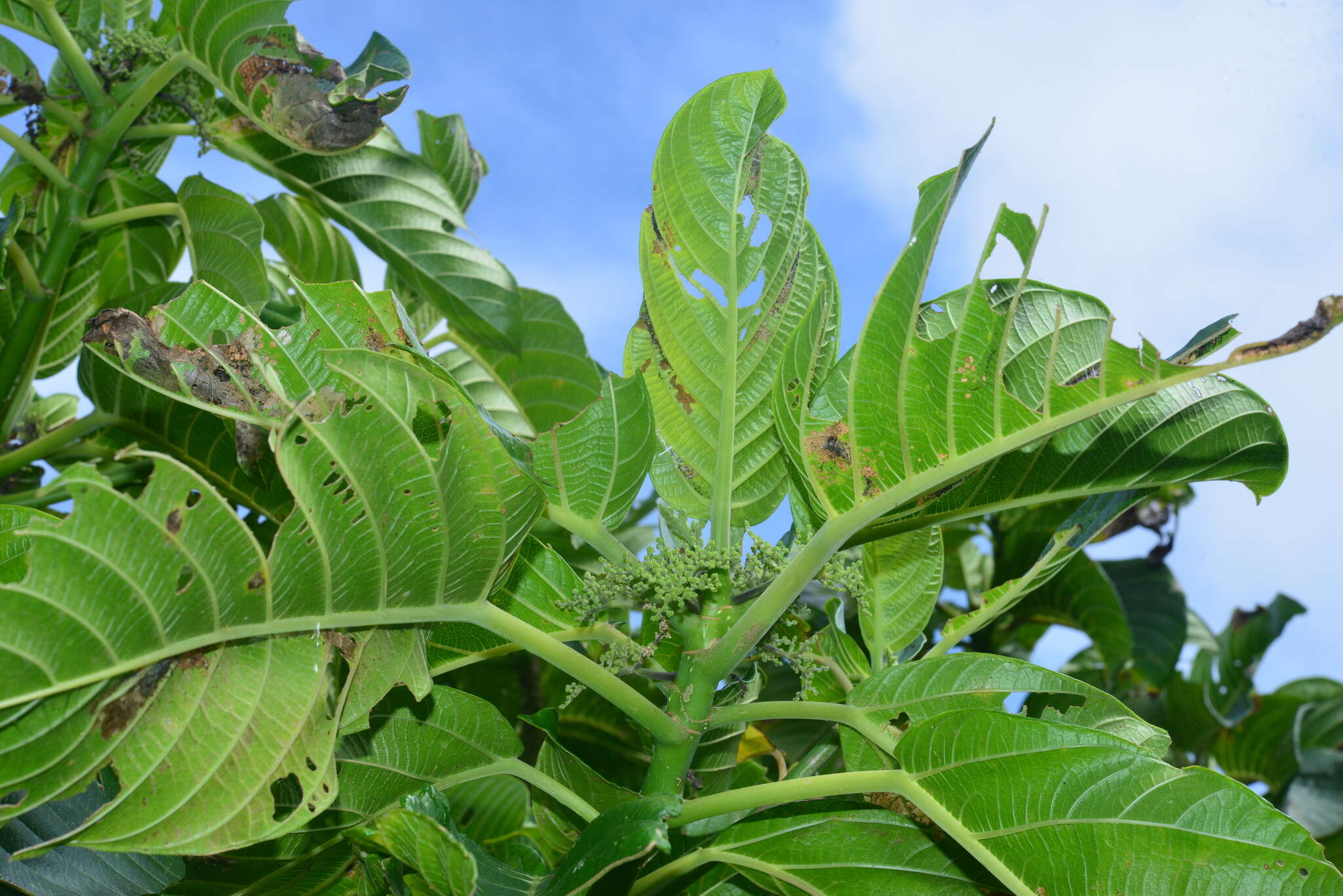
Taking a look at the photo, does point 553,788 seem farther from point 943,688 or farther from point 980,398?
point 980,398

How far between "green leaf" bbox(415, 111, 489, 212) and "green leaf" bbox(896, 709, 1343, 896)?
1.55 metres

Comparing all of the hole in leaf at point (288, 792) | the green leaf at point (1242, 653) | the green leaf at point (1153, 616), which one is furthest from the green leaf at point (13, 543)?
the green leaf at point (1242, 653)

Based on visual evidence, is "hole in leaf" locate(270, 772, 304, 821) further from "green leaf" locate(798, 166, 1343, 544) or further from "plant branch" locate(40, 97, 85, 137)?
"plant branch" locate(40, 97, 85, 137)

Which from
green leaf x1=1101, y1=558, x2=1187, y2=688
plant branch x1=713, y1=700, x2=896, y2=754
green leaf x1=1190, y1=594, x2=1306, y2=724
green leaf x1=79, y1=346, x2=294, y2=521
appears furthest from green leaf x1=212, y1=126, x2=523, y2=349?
green leaf x1=1190, y1=594, x2=1306, y2=724

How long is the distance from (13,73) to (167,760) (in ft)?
4.34

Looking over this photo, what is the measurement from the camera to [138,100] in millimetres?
1490

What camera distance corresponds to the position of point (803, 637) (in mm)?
1119

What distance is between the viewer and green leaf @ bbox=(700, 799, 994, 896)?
0.90m

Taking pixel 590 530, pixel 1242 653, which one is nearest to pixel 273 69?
pixel 590 530

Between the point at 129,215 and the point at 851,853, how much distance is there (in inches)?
54.3

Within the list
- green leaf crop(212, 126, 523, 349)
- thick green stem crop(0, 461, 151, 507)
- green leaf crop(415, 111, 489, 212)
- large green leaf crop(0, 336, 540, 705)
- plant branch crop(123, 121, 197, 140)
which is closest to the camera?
large green leaf crop(0, 336, 540, 705)

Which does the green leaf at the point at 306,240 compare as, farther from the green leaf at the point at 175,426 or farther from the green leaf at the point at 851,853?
the green leaf at the point at 851,853

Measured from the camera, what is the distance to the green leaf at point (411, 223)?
68.3 inches

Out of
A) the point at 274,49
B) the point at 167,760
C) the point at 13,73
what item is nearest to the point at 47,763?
the point at 167,760
